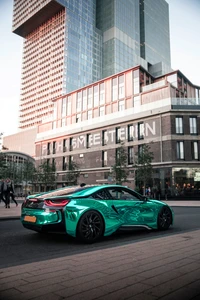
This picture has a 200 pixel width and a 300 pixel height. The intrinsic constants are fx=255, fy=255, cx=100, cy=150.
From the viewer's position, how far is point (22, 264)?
11.8 feet

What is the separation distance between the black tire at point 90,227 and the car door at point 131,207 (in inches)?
22.7

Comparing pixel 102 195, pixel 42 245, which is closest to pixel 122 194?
pixel 102 195

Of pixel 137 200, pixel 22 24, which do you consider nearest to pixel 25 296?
pixel 137 200

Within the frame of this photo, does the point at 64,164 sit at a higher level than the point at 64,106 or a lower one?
lower

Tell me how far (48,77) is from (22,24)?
132ft

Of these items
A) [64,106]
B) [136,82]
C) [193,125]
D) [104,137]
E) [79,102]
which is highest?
[136,82]

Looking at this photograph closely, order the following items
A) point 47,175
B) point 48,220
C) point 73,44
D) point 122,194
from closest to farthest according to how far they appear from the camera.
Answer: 1. point 48,220
2. point 122,194
3. point 47,175
4. point 73,44

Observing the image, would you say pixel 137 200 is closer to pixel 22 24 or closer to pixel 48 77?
pixel 48 77

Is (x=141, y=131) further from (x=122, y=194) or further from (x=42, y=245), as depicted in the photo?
(x=42, y=245)

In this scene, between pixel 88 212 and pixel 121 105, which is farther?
pixel 121 105

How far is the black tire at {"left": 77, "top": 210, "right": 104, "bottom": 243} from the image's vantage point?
5363 millimetres

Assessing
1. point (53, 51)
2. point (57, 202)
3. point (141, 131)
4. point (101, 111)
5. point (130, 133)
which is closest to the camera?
point (57, 202)

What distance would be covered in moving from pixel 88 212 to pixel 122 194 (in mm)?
1297

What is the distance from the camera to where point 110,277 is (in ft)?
9.91
